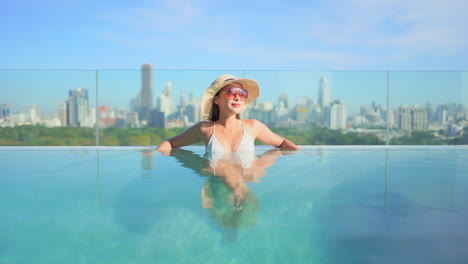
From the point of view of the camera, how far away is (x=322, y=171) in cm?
330

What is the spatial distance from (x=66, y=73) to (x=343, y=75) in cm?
602

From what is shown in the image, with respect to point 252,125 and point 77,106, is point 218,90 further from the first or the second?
point 77,106

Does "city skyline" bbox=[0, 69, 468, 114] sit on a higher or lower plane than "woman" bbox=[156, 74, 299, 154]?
higher

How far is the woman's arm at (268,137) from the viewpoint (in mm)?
4676

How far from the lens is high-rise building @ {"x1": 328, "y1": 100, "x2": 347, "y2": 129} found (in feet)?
30.7

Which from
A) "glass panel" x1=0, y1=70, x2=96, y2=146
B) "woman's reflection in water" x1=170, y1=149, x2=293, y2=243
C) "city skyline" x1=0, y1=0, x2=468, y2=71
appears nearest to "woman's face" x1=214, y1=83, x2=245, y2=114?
"woman's reflection in water" x1=170, y1=149, x2=293, y2=243

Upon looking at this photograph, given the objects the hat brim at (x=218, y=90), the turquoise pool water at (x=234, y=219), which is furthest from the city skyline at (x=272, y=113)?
the turquoise pool water at (x=234, y=219)

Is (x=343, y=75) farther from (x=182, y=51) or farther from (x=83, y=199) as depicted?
(x=182, y=51)

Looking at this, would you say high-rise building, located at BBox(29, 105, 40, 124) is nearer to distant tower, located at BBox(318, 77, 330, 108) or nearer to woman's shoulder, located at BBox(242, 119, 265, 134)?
woman's shoulder, located at BBox(242, 119, 265, 134)

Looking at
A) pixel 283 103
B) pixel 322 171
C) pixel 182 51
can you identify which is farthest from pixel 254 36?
pixel 322 171

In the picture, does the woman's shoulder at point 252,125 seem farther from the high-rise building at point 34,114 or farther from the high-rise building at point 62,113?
the high-rise building at point 34,114

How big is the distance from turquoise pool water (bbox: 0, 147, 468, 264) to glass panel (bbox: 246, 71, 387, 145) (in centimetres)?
599

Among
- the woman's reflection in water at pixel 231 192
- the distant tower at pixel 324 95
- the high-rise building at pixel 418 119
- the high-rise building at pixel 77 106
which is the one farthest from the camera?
the distant tower at pixel 324 95

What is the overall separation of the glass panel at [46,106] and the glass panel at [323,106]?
3.51m
